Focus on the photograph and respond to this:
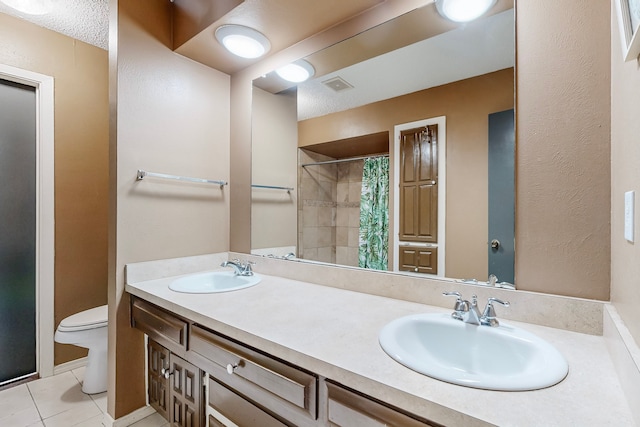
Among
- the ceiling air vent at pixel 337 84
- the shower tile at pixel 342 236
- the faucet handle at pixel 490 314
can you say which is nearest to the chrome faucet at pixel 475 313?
the faucet handle at pixel 490 314

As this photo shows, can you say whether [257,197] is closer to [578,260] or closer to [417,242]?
[417,242]

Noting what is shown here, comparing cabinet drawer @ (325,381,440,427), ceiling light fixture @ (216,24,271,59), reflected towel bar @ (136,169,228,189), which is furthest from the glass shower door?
cabinet drawer @ (325,381,440,427)

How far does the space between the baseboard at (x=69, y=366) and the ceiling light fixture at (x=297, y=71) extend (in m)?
2.58

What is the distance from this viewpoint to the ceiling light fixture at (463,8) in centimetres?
116

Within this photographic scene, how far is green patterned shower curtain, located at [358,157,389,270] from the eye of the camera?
1447 mm

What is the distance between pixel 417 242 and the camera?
1327mm

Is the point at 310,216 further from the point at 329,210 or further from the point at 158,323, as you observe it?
the point at 158,323

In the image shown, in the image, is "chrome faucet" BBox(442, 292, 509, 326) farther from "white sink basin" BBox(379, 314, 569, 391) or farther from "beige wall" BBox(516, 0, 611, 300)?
"beige wall" BBox(516, 0, 611, 300)

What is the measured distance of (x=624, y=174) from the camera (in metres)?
0.75

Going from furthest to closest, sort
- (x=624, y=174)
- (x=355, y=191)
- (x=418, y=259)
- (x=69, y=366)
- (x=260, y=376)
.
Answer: (x=69, y=366), (x=355, y=191), (x=418, y=259), (x=260, y=376), (x=624, y=174)

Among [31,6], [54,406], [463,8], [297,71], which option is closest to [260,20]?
[297,71]

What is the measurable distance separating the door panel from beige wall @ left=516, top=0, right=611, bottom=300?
0.09 ft

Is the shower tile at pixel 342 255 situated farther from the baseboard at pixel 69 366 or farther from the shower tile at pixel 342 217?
the baseboard at pixel 69 366

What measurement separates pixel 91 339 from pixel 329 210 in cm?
171
